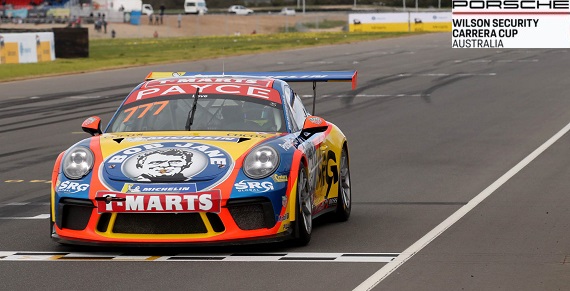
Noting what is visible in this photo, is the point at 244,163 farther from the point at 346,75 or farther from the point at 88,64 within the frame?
the point at 88,64

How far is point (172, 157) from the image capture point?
8.91 meters

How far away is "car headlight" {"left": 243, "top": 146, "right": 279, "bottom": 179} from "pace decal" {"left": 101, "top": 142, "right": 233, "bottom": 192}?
138 millimetres

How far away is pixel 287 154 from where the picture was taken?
908 cm

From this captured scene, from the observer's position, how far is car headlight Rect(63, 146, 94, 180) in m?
8.97

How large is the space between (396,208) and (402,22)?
79926 millimetres

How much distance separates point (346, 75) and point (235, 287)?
14.2 feet

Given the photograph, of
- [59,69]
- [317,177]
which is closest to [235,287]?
[317,177]

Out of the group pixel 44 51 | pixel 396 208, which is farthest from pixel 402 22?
pixel 396 208

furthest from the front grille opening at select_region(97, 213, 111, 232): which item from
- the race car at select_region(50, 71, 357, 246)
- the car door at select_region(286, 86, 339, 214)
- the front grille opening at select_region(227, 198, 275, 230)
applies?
the car door at select_region(286, 86, 339, 214)

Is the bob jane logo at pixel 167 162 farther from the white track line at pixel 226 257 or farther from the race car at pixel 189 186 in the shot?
the white track line at pixel 226 257

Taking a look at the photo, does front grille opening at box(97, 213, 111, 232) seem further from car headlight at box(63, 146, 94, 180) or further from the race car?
car headlight at box(63, 146, 94, 180)

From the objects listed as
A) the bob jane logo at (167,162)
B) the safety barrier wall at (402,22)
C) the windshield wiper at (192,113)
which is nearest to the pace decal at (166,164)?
the bob jane logo at (167,162)

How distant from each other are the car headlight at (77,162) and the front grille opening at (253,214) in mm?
1132

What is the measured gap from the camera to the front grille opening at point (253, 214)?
8734mm
